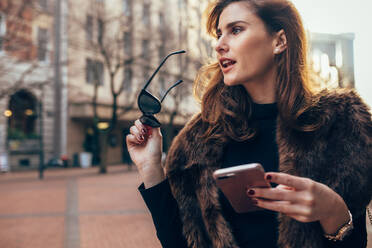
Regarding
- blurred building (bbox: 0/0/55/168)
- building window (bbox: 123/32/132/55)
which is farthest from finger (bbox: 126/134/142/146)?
building window (bbox: 123/32/132/55)

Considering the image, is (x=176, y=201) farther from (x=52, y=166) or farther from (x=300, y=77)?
(x=52, y=166)

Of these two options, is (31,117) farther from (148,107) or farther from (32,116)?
(148,107)

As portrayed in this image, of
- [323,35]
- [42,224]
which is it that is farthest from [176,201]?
[323,35]

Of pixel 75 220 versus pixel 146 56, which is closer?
pixel 75 220

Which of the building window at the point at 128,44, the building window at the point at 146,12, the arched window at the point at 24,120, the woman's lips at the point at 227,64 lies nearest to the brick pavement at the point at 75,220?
the woman's lips at the point at 227,64

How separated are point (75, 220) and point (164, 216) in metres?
7.71

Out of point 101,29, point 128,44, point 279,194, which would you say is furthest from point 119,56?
point 279,194

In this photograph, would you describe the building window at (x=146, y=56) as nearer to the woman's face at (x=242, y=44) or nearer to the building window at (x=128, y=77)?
the building window at (x=128, y=77)

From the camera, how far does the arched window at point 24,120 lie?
84.0ft

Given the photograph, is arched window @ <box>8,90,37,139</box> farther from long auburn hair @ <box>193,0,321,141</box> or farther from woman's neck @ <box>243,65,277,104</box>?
woman's neck @ <box>243,65,277,104</box>

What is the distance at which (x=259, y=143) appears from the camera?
6.34 feet

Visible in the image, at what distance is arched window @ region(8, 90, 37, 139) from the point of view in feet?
84.0

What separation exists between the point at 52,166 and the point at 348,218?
88.8 feet

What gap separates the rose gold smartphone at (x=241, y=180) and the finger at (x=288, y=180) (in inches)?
2.1
